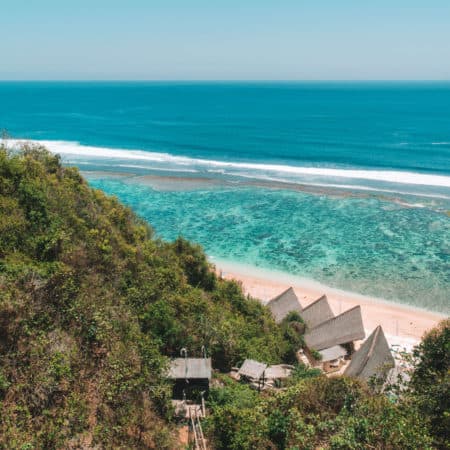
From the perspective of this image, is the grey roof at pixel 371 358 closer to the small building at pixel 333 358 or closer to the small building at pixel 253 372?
the small building at pixel 333 358

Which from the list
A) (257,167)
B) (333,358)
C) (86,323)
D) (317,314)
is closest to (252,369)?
(333,358)

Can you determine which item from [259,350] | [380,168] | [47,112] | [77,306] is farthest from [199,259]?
[47,112]

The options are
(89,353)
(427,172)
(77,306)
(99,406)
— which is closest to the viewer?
(99,406)

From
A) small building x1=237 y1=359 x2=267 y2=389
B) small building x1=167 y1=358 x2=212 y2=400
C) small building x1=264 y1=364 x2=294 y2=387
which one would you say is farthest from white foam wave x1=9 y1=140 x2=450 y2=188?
small building x1=264 y1=364 x2=294 y2=387

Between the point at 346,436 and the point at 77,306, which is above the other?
the point at 77,306

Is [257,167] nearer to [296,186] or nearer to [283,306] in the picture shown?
[296,186]

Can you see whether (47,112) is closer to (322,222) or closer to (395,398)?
(322,222)
